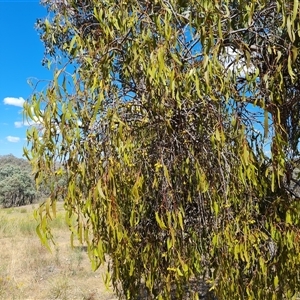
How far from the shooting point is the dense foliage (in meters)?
1.56

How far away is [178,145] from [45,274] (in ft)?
17.4

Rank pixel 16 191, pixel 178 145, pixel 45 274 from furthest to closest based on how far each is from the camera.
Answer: pixel 16 191
pixel 45 274
pixel 178 145

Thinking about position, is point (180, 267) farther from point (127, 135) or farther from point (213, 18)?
point (213, 18)

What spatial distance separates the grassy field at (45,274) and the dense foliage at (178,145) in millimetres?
2594

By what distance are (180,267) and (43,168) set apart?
2.59ft

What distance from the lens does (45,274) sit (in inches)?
246

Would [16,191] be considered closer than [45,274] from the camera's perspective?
No

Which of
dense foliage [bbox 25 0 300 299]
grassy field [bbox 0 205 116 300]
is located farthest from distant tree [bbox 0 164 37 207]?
dense foliage [bbox 25 0 300 299]

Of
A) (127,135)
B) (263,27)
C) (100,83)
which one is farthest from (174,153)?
(263,27)

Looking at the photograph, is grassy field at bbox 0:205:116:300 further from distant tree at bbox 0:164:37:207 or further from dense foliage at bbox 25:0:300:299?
distant tree at bbox 0:164:37:207

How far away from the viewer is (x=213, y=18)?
1585 millimetres

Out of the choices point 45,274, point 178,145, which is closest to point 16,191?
point 45,274

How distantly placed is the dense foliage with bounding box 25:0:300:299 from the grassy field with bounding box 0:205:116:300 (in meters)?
2.59

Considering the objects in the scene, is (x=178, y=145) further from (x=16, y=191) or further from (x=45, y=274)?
(x=16, y=191)
